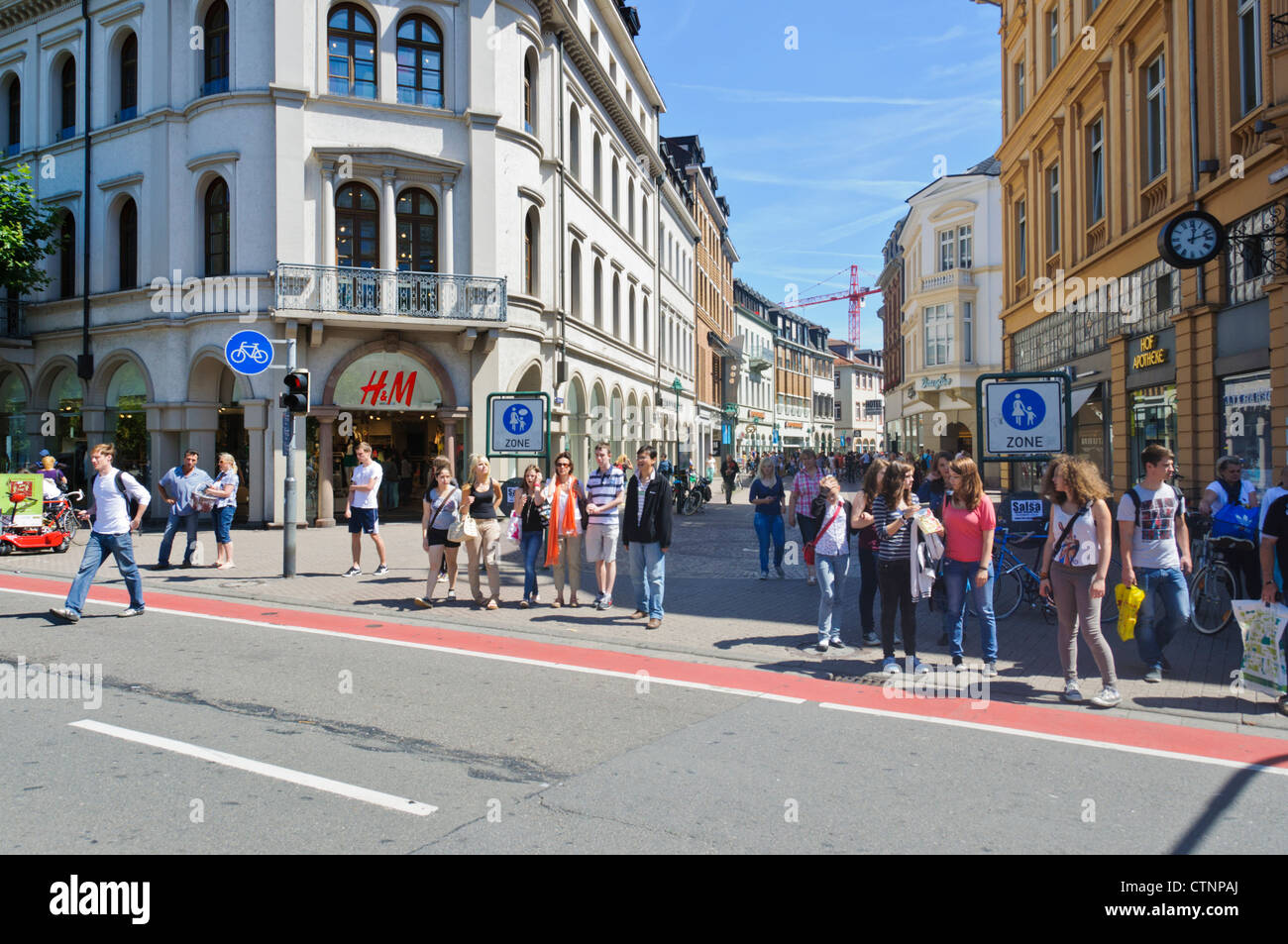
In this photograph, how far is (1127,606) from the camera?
6.95 metres

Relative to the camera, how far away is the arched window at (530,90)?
24438mm

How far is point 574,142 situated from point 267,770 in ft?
83.6

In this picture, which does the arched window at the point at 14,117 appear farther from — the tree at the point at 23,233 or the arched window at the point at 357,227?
the arched window at the point at 357,227

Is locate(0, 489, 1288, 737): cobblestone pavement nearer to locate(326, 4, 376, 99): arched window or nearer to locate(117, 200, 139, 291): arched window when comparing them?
locate(117, 200, 139, 291): arched window

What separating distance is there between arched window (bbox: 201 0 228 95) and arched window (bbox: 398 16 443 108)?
4046mm

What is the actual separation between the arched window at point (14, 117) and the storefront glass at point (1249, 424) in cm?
3017

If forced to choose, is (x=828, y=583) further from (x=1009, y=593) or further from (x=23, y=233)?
(x=23, y=233)

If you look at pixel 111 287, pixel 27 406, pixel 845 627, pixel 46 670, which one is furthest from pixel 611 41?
pixel 46 670

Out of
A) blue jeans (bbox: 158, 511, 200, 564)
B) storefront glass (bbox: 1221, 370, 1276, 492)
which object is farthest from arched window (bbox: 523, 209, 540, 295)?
storefront glass (bbox: 1221, 370, 1276, 492)

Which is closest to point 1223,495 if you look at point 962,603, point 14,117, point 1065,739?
point 962,603

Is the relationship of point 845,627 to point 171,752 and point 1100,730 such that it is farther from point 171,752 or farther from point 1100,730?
point 171,752

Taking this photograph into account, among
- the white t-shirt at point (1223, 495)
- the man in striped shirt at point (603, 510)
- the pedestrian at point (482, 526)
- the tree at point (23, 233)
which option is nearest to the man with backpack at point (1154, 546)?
the white t-shirt at point (1223, 495)

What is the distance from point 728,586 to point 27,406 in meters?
22.2
